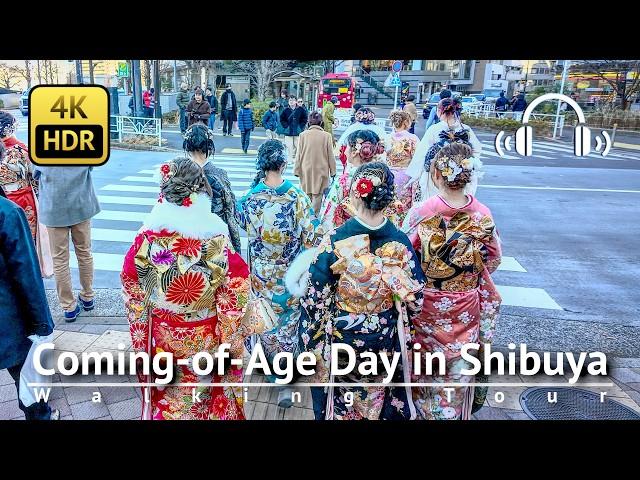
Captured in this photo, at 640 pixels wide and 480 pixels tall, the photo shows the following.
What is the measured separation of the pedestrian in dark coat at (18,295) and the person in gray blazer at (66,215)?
5.09 ft

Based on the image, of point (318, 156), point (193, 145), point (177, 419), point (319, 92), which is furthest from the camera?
point (319, 92)

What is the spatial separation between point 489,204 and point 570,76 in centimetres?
1451

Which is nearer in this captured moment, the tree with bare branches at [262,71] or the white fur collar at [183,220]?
the white fur collar at [183,220]

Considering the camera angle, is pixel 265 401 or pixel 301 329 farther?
pixel 265 401

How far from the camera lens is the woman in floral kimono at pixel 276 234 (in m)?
3.14

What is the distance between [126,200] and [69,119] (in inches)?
234

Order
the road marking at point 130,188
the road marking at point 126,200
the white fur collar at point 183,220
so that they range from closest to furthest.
Answer: the white fur collar at point 183,220
the road marking at point 126,200
the road marking at point 130,188

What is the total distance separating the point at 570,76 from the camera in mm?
19859

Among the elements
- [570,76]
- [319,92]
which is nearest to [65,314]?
[319,92]

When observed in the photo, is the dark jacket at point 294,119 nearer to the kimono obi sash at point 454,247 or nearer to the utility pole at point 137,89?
the utility pole at point 137,89

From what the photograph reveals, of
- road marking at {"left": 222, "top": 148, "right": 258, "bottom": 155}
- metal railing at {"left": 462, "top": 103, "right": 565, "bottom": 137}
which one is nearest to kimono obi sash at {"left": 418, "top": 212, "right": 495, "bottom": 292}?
road marking at {"left": 222, "top": 148, "right": 258, "bottom": 155}

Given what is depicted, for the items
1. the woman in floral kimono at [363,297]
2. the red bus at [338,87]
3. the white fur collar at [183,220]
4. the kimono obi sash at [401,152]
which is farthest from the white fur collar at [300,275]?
the red bus at [338,87]

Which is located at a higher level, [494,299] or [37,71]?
[37,71]

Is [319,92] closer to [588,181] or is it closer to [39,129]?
[588,181]
